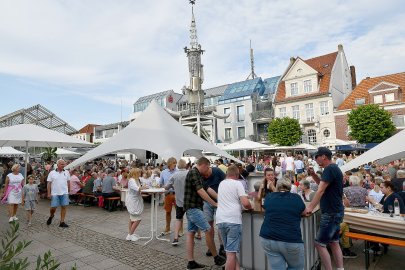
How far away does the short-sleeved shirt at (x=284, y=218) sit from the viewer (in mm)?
3547

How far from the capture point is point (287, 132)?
33.5 m

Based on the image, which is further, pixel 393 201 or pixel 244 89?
pixel 244 89

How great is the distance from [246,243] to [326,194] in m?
1.48

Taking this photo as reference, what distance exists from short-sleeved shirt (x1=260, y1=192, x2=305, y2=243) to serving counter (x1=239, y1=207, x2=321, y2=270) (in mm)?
906

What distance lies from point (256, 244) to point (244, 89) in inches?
1599

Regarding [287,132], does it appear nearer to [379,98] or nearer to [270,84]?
[379,98]

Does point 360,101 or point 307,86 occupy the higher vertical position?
point 307,86

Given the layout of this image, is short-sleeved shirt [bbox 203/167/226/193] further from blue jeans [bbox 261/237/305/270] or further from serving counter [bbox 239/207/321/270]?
blue jeans [bbox 261/237/305/270]

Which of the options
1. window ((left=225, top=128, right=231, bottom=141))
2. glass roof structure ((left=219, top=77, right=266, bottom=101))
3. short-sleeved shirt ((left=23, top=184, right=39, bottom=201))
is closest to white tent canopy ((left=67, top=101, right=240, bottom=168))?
short-sleeved shirt ((left=23, top=184, right=39, bottom=201))

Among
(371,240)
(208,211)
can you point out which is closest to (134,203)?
(208,211)

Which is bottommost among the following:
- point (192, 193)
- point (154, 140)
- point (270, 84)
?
point (192, 193)

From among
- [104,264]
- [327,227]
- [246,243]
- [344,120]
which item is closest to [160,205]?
[104,264]

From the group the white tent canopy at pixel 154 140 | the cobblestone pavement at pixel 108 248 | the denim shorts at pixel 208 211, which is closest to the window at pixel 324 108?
the white tent canopy at pixel 154 140

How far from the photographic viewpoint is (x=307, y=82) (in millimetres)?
36719
